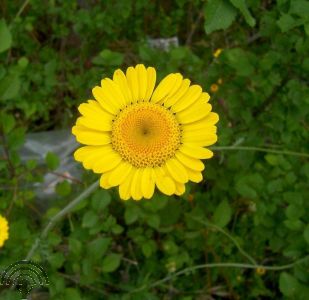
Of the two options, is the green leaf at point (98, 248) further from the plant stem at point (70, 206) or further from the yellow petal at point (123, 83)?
the yellow petal at point (123, 83)

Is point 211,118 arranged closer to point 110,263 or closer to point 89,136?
point 89,136

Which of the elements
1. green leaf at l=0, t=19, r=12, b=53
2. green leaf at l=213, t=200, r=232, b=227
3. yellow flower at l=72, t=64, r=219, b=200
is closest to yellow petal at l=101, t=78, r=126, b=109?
yellow flower at l=72, t=64, r=219, b=200

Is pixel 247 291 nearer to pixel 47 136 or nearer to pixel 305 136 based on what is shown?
pixel 305 136

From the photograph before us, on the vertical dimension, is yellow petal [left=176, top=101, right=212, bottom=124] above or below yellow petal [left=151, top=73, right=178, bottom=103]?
below

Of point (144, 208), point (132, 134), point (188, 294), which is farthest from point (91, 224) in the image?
point (188, 294)

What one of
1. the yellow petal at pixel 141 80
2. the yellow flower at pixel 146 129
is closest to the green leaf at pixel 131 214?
the yellow flower at pixel 146 129

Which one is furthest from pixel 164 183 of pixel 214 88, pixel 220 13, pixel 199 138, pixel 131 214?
pixel 214 88

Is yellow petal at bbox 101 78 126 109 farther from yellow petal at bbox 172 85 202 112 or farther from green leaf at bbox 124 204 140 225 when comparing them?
green leaf at bbox 124 204 140 225
